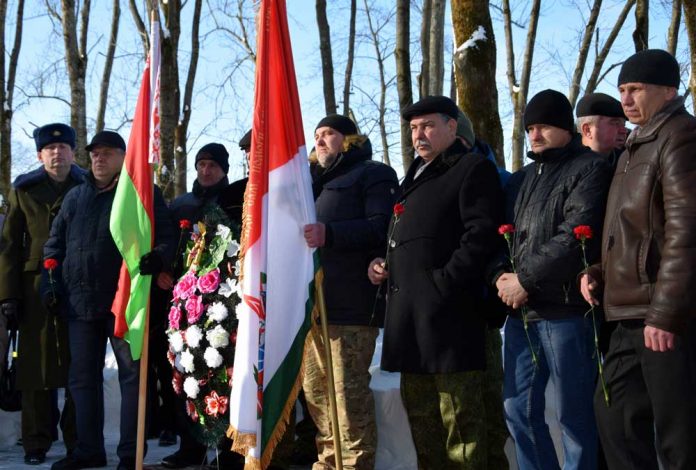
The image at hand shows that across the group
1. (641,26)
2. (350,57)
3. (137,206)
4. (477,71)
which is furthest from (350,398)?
(350,57)

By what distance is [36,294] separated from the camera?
6.19 meters

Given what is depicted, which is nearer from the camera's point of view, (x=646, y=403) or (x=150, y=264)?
(x=646, y=403)

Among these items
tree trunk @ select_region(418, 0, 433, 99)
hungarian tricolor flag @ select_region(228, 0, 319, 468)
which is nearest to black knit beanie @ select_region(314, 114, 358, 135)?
hungarian tricolor flag @ select_region(228, 0, 319, 468)

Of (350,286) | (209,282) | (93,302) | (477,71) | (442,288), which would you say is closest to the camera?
(442,288)

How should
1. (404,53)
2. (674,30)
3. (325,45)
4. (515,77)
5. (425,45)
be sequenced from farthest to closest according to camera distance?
(515,77)
(325,45)
(425,45)
(674,30)
(404,53)

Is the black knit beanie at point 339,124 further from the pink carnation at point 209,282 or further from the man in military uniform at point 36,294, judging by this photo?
the man in military uniform at point 36,294

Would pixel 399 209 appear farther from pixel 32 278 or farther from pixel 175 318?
pixel 32 278

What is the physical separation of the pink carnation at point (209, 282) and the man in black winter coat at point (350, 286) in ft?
2.20

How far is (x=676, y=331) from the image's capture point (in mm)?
3213

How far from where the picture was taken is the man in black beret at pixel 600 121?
15.0 ft

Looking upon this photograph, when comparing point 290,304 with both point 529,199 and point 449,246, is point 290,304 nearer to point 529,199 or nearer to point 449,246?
point 449,246

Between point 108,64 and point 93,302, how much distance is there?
18.1 meters

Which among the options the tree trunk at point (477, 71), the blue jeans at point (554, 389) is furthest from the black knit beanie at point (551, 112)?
the tree trunk at point (477, 71)

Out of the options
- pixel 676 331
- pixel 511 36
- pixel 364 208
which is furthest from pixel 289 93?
pixel 511 36
